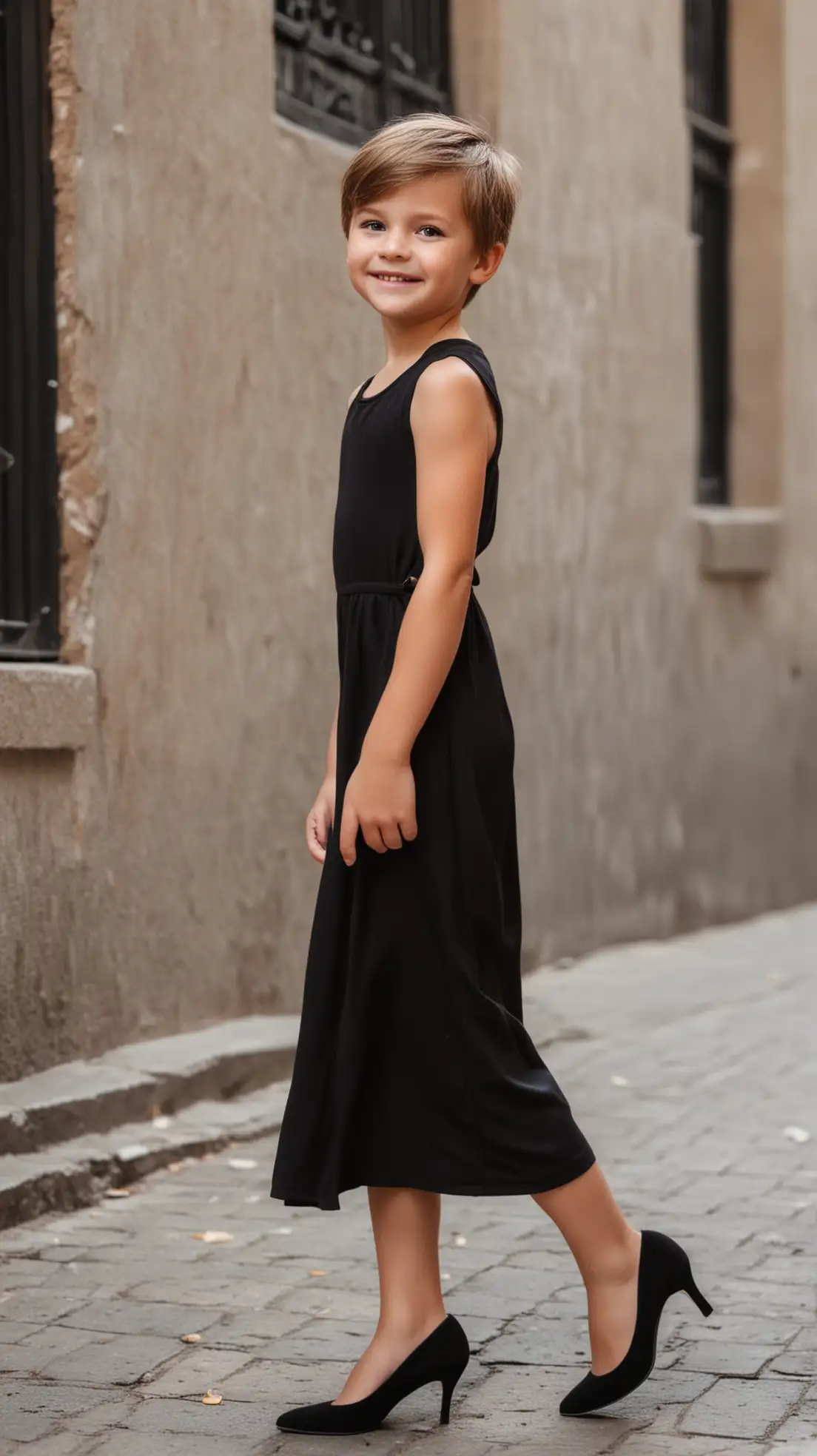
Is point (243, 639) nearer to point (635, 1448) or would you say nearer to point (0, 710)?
point (0, 710)

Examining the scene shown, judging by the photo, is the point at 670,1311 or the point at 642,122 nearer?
the point at 670,1311

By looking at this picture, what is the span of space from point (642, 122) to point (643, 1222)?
228 inches

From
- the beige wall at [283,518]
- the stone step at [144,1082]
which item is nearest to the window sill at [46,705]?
the beige wall at [283,518]

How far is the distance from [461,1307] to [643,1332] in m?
0.78

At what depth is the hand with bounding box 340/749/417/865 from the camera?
3250 mm

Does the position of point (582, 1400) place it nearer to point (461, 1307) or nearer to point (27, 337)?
point (461, 1307)

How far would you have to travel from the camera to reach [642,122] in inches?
370

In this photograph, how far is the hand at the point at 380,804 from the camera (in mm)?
3250

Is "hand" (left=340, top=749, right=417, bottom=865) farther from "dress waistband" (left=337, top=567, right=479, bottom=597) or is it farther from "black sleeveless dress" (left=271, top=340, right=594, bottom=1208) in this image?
"dress waistband" (left=337, top=567, right=479, bottom=597)

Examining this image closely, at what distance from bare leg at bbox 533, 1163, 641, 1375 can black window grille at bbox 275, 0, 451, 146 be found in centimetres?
429

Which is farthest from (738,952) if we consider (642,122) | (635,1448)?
(635,1448)

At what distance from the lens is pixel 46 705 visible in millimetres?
5316

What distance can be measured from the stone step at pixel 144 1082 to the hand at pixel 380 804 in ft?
6.30

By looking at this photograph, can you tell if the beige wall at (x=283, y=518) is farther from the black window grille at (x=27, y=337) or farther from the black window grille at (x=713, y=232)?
the black window grille at (x=713, y=232)
